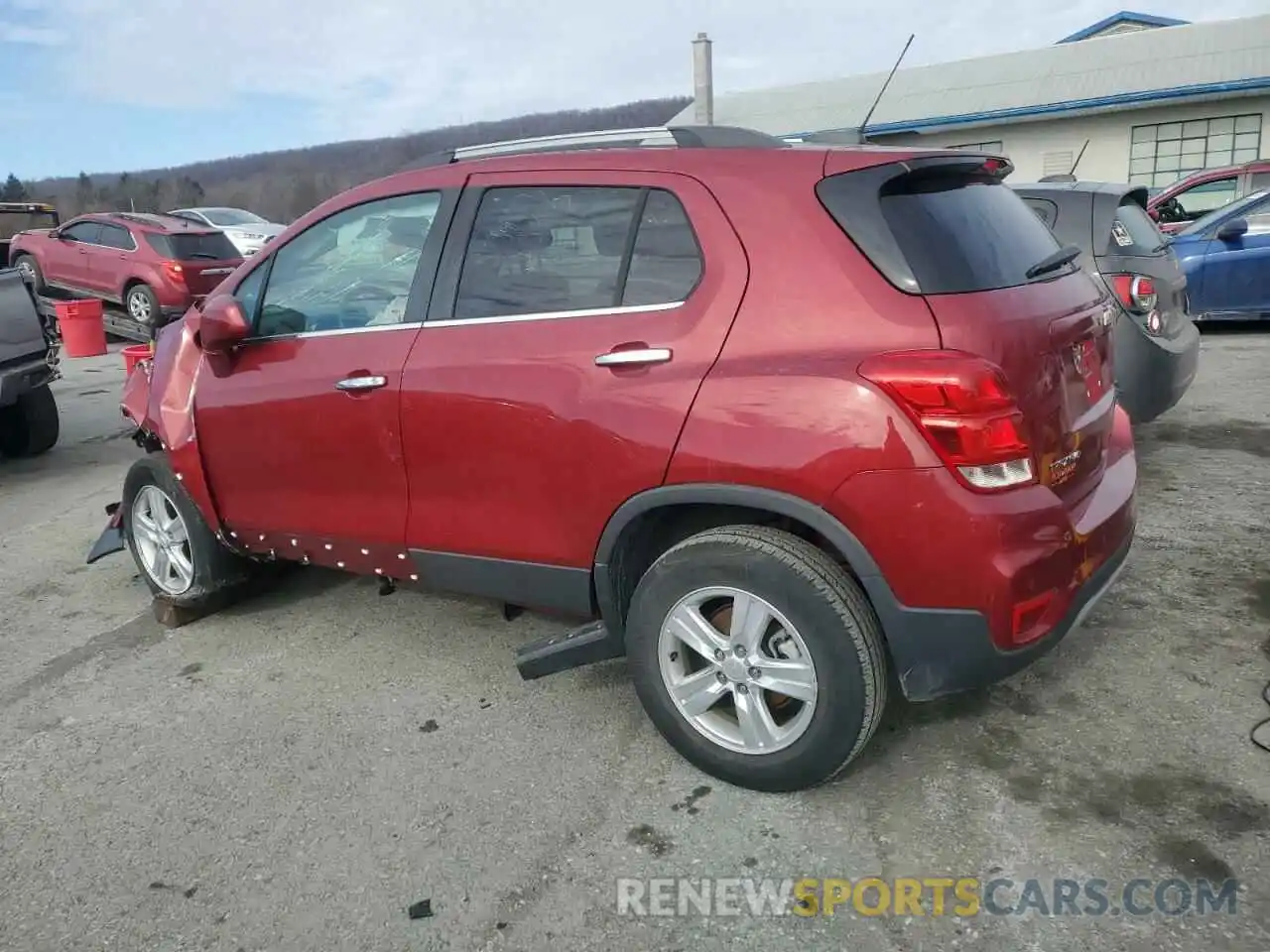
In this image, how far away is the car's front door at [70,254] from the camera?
605 inches

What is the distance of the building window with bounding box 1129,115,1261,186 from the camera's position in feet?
67.9

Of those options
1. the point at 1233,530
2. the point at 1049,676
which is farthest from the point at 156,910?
the point at 1233,530

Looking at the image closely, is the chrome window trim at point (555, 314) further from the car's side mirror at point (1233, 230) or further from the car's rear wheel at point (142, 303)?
the car's rear wheel at point (142, 303)

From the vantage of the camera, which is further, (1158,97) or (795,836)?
Result: (1158,97)

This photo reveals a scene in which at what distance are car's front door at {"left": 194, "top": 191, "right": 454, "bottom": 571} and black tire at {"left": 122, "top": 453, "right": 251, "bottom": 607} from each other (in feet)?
0.69

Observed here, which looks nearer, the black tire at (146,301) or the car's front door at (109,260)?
the black tire at (146,301)

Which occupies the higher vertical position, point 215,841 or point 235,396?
point 235,396

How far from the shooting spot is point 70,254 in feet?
51.1

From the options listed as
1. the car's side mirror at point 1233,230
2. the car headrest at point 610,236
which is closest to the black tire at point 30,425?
the car headrest at point 610,236

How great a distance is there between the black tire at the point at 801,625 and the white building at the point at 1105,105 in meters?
17.9

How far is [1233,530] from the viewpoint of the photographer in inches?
186

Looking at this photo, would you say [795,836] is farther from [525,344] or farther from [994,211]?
[994,211]

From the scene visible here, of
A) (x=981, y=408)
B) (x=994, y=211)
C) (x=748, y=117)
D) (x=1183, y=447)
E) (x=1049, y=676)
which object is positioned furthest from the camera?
(x=748, y=117)

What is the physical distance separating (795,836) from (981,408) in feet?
4.10
